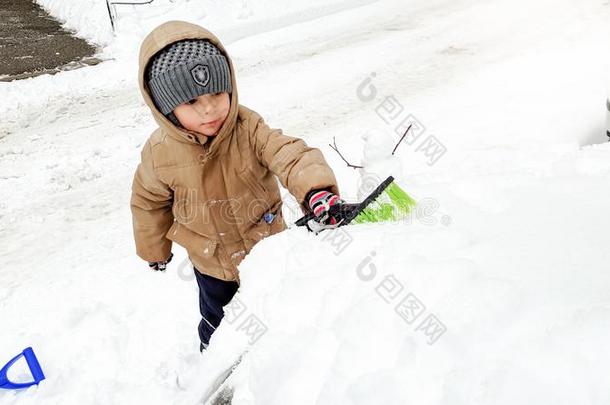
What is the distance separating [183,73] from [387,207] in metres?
0.91

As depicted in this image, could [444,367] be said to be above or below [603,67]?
above

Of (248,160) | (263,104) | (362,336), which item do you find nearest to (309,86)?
Answer: (263,104)

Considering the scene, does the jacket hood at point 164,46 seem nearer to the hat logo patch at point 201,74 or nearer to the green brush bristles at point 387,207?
the hat logo patch at point 201,74

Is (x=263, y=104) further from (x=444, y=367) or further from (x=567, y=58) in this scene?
(x=444, y=367)

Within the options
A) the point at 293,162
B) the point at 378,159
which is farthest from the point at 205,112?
the point at 378,159

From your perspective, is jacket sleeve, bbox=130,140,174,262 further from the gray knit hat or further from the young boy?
the gray knit hat

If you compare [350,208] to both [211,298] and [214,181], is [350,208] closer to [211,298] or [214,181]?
[214,181]

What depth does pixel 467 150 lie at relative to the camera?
4.58m

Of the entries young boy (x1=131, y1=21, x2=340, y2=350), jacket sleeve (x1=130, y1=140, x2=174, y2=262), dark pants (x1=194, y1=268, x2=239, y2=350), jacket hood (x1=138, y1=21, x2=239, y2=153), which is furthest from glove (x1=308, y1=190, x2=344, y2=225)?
dark pants (x1=194, y1=268, x2=239, y2=350)

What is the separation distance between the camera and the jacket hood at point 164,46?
6.20ft

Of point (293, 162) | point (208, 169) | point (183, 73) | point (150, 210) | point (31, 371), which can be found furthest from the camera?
point (31, 371)

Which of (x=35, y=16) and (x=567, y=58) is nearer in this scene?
(x=567, y=58)

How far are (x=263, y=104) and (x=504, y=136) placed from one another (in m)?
2.82

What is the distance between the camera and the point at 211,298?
2.68 m
